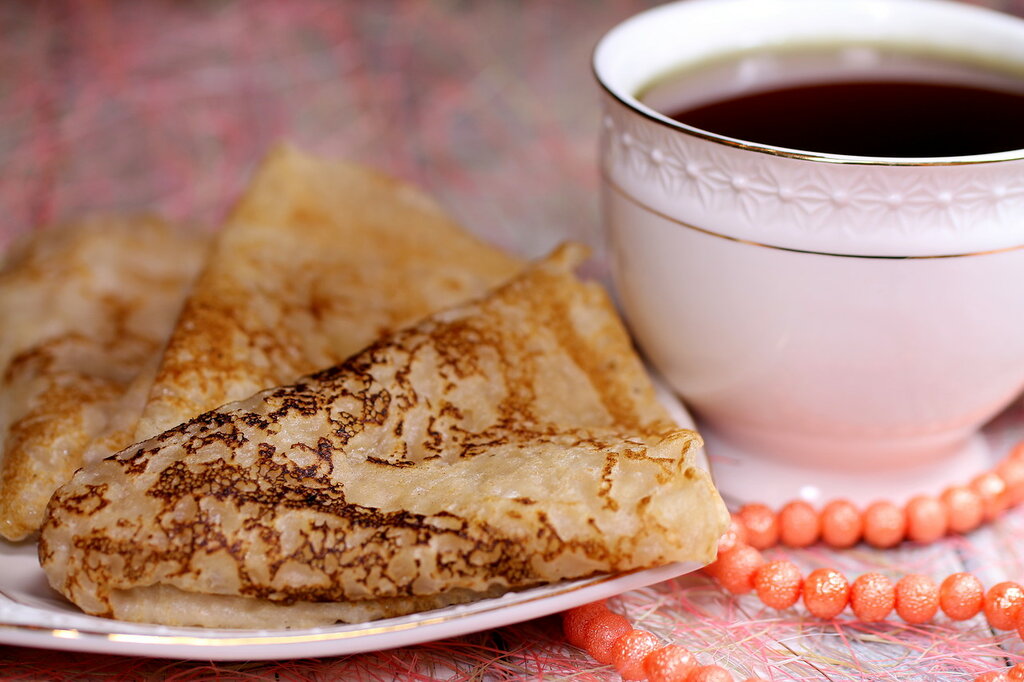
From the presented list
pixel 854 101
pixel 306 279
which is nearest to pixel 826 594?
pixel 854 101

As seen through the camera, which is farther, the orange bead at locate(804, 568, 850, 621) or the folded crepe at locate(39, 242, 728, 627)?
the orange bead at locate(804, 568, 850, 621)

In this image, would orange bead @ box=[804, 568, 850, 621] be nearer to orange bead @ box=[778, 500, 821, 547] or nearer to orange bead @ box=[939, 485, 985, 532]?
orange bead @ box=[778, 500, 821, 547]

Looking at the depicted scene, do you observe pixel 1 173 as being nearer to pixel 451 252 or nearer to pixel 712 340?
pixel 451 252

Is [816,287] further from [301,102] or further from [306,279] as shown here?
[301,102]

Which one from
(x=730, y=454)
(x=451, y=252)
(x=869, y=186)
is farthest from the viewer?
(x=451, y=252)

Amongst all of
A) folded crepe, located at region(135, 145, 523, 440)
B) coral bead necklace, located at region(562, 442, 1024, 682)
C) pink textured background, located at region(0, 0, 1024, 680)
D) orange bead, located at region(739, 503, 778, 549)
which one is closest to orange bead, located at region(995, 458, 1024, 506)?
coral bead necklace, located at region(562, 442, 1024, 682)

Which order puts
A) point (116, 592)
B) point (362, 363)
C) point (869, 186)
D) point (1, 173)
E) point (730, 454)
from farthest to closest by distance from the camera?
1. point (1, 173)
2. point (730, 454)
3. point (362, 363)
4. point (869, 186)
5. point (116, 592)

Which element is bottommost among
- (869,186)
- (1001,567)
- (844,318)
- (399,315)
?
(1001,567)

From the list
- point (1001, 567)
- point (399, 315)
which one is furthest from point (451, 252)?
point (1001, 567)
